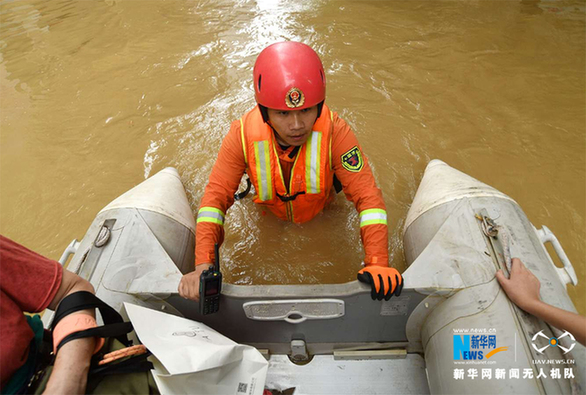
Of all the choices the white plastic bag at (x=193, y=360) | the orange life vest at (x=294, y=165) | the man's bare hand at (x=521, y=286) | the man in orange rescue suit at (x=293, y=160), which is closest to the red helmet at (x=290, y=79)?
the man in orange rescue suit at (x=293, y=160)

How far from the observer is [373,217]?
1.58 metres

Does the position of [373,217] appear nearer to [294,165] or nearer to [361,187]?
[361,187]

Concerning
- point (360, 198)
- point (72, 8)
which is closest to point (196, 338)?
point (360, 198)

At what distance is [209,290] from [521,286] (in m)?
1.18

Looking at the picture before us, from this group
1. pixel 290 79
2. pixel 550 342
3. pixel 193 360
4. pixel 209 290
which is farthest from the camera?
pixel 290 79

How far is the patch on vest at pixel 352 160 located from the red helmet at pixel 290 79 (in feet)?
1.10

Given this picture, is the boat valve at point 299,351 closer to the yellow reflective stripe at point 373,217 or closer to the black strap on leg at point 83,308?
the yellow reflective stripe at point 373,217

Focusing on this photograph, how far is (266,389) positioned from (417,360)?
29.3 inches

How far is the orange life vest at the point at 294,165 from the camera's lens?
1.66 metres

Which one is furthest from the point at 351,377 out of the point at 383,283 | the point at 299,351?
the point at 383,283

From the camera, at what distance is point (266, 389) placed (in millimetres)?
1615

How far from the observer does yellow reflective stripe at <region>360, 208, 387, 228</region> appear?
62.1 inches

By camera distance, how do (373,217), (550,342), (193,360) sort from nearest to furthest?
(193,360) → (550,342) → (373,217)

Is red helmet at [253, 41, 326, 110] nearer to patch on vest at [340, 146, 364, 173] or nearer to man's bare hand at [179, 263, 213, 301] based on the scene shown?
patch on vest at [340, 146, 364, 173]
